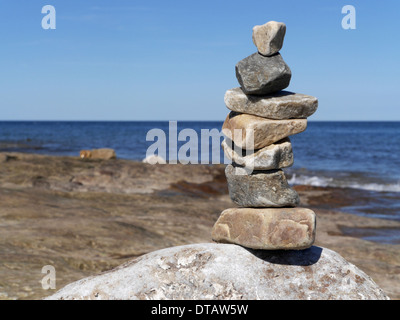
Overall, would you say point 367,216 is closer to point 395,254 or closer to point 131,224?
point 395,254

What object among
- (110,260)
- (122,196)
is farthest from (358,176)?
(110,260)

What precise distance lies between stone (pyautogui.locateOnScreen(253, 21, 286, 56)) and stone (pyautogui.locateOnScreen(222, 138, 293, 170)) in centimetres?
122

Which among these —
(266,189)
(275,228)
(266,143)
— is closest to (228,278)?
(275,228)

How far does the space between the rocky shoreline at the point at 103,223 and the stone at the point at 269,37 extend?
17.2ft

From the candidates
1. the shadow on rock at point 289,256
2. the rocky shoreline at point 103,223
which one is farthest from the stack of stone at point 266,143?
the rocky shoreline at point 103,223

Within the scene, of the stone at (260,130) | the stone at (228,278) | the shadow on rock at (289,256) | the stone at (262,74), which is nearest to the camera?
the stone at (228,278)

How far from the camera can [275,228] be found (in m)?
6.22

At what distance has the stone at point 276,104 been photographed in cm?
617

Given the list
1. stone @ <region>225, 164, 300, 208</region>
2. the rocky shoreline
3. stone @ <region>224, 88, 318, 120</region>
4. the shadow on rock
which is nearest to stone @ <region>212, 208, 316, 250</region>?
stone @ <region>225, 164, 300, 208</region>

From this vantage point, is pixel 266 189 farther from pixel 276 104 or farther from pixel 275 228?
pixel 276 104

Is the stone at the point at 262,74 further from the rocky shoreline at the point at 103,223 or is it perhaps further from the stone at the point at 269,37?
the rocky shoreline at the point at 103,223

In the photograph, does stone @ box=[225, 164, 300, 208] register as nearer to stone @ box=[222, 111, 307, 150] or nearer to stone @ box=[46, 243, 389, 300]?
stone @ box=[222, 111, 307, 150]

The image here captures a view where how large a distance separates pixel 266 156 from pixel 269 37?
152 cm

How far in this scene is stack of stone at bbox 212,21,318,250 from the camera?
6.12 metres
